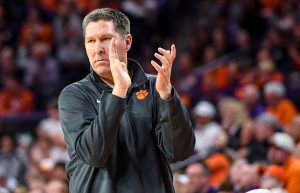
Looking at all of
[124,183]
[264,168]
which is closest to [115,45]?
[124,183]

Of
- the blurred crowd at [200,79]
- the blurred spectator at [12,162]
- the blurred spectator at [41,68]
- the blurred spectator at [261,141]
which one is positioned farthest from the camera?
the blurred spectator at [41,68]

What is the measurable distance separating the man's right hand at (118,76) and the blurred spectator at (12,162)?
718cm

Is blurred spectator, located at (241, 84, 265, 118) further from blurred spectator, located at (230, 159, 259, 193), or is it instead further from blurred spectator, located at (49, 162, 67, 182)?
blurred spectator, located at (230, 159, 259, 193)

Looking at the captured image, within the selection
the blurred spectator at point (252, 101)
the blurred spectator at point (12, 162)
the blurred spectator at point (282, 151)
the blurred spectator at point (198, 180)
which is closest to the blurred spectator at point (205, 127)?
the blurred spectator at point (252, 101)

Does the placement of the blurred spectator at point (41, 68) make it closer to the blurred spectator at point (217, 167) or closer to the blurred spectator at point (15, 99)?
the blurred spectator at point (15, 99)

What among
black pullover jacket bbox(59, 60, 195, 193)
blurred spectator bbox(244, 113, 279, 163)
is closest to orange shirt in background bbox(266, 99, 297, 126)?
blurred spectator bbox(244, 113, 279, 163)

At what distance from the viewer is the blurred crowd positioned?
27.2 ft

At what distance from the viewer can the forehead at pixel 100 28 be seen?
3.50 m

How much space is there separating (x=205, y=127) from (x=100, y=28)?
23.0 feet

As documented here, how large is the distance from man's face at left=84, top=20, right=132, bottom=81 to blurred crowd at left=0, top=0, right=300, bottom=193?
12.4 feet

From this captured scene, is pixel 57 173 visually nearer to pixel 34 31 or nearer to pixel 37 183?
pixel 37 183

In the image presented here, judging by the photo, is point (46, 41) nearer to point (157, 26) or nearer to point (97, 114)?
point (157, 26)

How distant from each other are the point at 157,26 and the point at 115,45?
1137 centimetres

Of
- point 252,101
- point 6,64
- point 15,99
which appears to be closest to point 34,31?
point 6,64
